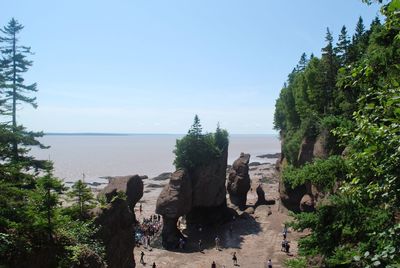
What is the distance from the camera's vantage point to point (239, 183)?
156 feet

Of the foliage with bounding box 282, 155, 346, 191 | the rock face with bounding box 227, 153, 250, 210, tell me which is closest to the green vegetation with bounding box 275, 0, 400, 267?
the foliage with bounding box 282, 155, 346, 191

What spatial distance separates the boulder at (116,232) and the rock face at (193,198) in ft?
44.2

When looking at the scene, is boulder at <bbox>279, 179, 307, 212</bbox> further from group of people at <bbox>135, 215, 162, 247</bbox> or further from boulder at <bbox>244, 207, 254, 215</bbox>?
group of people at <bbox>135, 215, 162, 247</bbox>

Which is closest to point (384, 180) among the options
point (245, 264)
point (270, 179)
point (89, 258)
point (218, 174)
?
point (89, 258)

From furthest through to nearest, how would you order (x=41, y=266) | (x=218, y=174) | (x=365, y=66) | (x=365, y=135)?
(x=218, y=174), (x=41, y=266), (x=365, y=135), (x=365, y=66)

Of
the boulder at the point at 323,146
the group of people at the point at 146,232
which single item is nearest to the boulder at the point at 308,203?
the boulder at the point at 323,146

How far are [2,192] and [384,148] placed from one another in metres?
11.1

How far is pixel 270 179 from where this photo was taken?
254 feet

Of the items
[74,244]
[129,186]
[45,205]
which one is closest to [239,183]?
[129,186]

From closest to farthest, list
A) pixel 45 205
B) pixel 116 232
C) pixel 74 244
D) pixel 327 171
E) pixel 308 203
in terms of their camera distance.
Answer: pixel 327 171, pixel 45 205, pixel 74 244, pixel 116 232, pixel 308 203

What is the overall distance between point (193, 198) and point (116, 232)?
64.6ft

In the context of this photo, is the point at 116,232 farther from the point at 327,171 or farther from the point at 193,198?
the point at 193,198

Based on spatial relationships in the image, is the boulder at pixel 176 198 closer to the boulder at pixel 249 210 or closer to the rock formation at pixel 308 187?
the boulder at pixel 249 210

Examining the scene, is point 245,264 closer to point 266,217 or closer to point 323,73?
point 266,217
